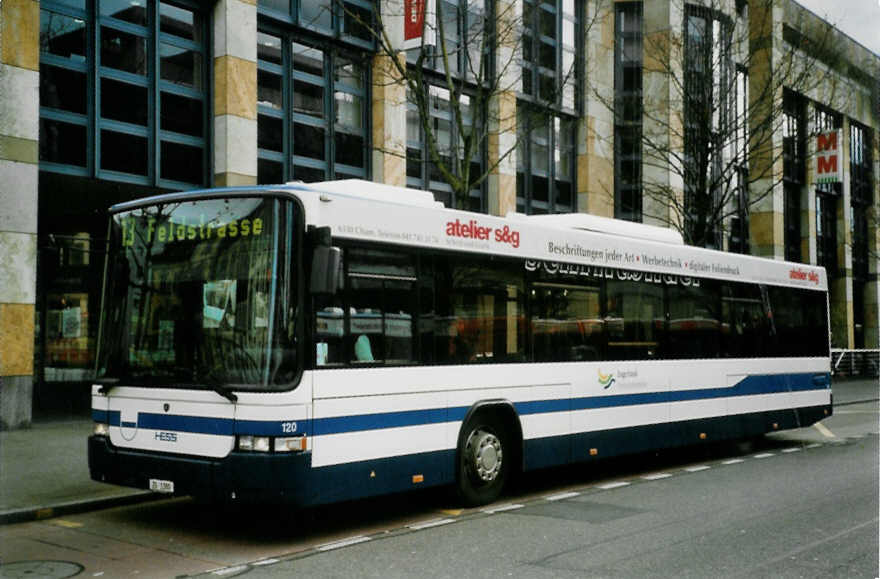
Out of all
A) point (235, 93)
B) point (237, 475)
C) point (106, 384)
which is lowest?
point (237, 475)

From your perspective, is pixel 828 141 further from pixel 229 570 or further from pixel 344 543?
pixel 229 570

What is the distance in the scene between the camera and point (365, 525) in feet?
29.2

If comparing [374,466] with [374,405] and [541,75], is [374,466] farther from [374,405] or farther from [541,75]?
[541,75]

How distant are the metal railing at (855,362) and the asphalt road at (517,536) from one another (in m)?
27.6

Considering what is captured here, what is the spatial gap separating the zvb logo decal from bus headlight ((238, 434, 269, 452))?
496 centimetres

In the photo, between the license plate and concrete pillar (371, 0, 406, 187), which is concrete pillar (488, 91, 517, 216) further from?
the license plate

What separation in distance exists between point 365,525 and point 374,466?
0.76m

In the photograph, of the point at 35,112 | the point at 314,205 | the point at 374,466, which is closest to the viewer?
the point at 314,205

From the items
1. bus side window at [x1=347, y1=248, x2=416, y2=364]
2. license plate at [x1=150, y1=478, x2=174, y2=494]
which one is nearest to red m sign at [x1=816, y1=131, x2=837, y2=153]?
bus side window at [x1=347, y1=248, x2=416, y2=364]

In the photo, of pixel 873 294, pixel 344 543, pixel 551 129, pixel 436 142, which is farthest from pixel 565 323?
pixel 873 294

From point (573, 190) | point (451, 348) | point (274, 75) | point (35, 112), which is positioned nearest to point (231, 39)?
point (274, 75)

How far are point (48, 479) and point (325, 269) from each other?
5118 millimetres

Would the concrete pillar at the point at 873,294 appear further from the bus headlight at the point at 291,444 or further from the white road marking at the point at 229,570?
the white road marking at the point at 229,570

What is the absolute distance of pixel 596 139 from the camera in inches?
1148
